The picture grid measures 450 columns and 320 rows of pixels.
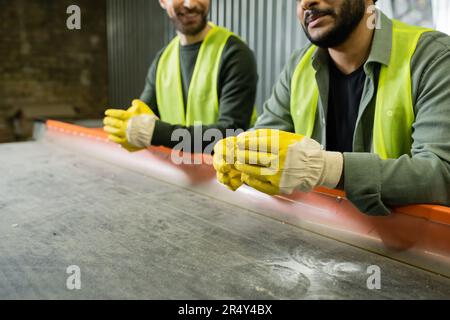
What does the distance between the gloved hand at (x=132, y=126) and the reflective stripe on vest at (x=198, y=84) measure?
369 mm

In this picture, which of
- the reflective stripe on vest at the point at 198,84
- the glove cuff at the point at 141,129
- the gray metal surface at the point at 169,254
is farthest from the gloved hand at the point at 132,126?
the reflective stripe on vest at the point at 198,84

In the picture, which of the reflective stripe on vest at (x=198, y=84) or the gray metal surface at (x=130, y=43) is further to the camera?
the gray metal surface at (x=130, y=43)

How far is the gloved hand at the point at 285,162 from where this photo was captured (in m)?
0.97

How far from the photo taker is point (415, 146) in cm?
110

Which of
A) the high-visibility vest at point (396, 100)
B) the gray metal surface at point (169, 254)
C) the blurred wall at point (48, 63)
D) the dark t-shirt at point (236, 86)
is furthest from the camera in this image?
the blurred wall at point (48, 63)

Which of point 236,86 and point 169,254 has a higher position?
point 236,86

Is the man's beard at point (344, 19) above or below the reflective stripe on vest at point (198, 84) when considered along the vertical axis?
above

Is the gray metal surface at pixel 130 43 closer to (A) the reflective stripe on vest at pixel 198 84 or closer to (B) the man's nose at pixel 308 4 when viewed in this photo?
(A) the reflective stripe on vest at pixel 198 84

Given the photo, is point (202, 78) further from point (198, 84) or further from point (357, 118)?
point (357, 118)

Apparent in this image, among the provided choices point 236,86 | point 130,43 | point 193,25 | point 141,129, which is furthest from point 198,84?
point 130,43

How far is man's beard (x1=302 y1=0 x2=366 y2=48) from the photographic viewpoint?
123 centimetres

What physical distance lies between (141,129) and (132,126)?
0.13 ft
